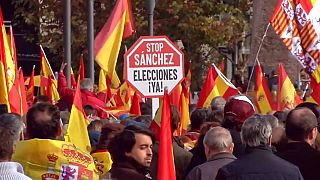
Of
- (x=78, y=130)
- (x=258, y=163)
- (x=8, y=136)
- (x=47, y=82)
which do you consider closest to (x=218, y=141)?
(x=258, y=163)

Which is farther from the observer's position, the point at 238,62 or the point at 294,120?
the point at 238,62

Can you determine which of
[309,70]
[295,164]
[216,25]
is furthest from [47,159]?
[216,25]

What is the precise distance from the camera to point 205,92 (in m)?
15.2

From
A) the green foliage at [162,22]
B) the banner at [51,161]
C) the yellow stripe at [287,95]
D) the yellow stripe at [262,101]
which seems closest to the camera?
the banner at [51,161]

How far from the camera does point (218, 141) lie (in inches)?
326

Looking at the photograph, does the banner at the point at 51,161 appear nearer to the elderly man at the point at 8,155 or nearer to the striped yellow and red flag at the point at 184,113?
the elderly man at the point at 8,155

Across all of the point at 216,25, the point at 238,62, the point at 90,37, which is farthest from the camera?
the point at 238,62

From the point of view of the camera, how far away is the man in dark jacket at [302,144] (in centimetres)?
844

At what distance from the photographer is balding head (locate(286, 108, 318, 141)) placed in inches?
337

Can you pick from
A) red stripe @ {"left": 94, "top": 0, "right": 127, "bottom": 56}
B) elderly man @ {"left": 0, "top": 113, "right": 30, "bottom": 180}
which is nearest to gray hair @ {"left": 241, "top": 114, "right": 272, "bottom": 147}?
elderly man @ {"left": 0, "top": 113, "right": 30, "bottom": 180}

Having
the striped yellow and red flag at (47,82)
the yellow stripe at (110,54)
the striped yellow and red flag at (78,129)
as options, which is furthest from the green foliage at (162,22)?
the striped yellow and red flag at (78,129)

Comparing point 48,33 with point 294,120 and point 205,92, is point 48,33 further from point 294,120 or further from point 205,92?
point 294,120

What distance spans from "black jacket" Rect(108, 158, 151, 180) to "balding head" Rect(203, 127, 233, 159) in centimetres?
96

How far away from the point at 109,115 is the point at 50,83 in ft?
6.42
